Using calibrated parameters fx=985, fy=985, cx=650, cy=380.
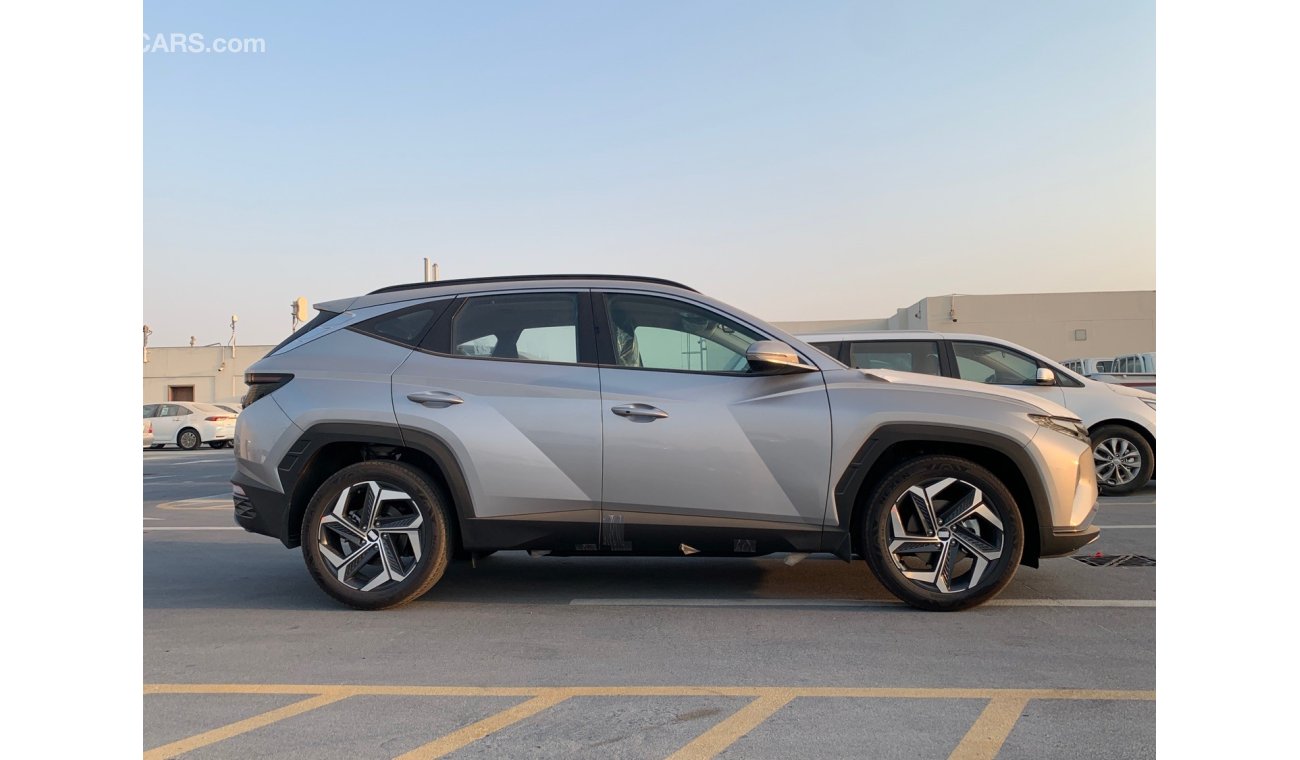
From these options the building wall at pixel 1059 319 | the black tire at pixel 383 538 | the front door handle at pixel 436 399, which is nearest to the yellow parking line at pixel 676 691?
the black tire at pixel 383 538

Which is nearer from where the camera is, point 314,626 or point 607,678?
point 607,678

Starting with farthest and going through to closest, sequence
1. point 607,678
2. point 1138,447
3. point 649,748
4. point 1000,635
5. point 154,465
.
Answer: point 154,465
point 1138,447
point 1000,635
point 607,678
point 649,748

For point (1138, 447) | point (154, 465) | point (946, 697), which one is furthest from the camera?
point (154, 465)

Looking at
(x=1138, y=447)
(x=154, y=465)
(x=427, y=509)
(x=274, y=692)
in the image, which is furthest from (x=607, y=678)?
(x=154, y=465)

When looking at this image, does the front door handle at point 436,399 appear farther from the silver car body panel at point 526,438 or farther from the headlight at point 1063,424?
the headlight at point 1063,424

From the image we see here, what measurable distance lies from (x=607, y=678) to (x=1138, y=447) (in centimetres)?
868

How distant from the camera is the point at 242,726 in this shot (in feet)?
11.7

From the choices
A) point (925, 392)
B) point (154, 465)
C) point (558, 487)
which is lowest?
point (154, 465)

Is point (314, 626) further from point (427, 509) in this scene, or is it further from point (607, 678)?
point (607, 678)

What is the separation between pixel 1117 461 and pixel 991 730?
8.39m

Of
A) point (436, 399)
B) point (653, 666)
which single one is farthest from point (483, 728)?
point (436, 399)

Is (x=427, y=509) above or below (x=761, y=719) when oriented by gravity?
above

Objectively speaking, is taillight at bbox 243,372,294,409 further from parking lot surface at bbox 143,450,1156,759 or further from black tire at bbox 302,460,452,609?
parking lot surface at bbox 143,450,1156,759

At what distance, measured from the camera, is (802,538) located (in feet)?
17.2
